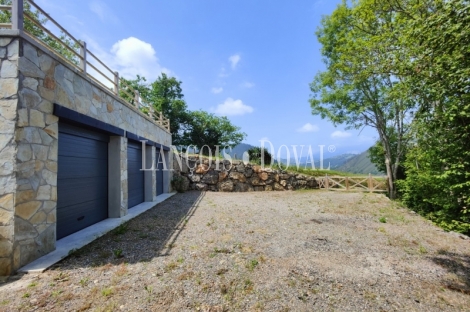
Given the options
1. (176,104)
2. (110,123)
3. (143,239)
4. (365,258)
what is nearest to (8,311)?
(143,239)

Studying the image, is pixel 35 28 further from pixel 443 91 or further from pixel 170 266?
pixel 443 91

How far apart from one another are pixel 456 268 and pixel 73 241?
6767mm

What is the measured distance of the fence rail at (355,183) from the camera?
13922mm

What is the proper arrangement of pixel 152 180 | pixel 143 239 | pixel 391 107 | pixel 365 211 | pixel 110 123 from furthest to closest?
1. pixel 391 107
2. pixel 152 180
3. pixel 365 211
4. pixel 110 123
5. pixel 143 239

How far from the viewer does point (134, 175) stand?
7641mm

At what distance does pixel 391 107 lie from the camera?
1256cm

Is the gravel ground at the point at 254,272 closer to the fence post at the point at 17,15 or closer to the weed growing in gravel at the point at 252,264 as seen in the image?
the weed growing in gravel at the point at 252,264

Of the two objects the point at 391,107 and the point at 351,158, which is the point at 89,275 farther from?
the point at 351,158

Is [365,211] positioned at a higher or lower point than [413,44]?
lower

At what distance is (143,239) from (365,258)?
4.25 metres

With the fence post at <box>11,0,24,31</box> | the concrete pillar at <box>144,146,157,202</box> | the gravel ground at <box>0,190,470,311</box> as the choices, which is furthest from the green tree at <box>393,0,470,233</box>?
the concrete pillar at <box>144,146,157,202</box>

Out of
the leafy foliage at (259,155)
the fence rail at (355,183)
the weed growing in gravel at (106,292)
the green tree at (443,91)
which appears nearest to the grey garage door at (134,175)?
the weed growing in gravel at (106,292)

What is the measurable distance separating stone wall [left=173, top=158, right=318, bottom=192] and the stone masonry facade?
8.91 meters

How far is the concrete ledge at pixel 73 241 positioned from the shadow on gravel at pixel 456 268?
226 inches
